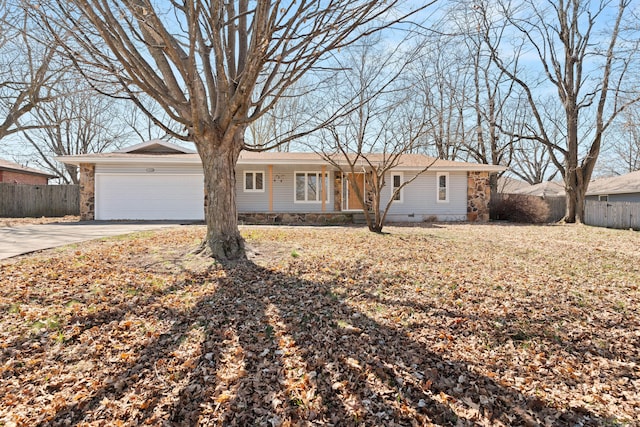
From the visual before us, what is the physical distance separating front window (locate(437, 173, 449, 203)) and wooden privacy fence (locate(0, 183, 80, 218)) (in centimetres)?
1753

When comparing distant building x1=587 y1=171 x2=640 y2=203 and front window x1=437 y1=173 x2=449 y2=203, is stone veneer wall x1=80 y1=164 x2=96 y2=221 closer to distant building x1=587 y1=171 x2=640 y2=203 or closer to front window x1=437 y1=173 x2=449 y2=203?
front window x1=437 y1=173 x2=449 y2=203

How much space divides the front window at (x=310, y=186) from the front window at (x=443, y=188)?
5.07 metres

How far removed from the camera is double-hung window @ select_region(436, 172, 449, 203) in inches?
587

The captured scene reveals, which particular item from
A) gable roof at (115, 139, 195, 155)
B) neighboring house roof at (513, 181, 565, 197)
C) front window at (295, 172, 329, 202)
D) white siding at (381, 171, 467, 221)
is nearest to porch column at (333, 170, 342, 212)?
front window at (295, 172, 329, 202)

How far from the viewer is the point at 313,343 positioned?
289 cm

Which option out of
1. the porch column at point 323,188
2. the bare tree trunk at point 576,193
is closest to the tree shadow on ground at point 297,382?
the porch column at point 323,188

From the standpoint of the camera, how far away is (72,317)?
125 inches

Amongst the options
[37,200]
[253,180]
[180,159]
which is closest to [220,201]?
[180,159]

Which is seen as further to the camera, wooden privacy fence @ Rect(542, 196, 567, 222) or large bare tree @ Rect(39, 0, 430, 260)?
wooden privacy fence @ Rect(542, 196, 567, 222)

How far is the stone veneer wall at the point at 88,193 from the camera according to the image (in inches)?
518

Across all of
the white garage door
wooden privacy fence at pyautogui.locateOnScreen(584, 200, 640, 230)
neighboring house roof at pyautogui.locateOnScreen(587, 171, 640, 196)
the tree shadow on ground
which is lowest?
the tree shadow on ground

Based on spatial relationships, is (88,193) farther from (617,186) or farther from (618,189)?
(617,186)

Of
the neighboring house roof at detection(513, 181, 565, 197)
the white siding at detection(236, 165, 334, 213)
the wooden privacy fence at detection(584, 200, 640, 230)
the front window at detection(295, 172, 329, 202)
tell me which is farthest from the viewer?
the neighboring house roof at detection(513, 181, 565, 197)

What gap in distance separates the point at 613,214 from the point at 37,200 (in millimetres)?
25395
